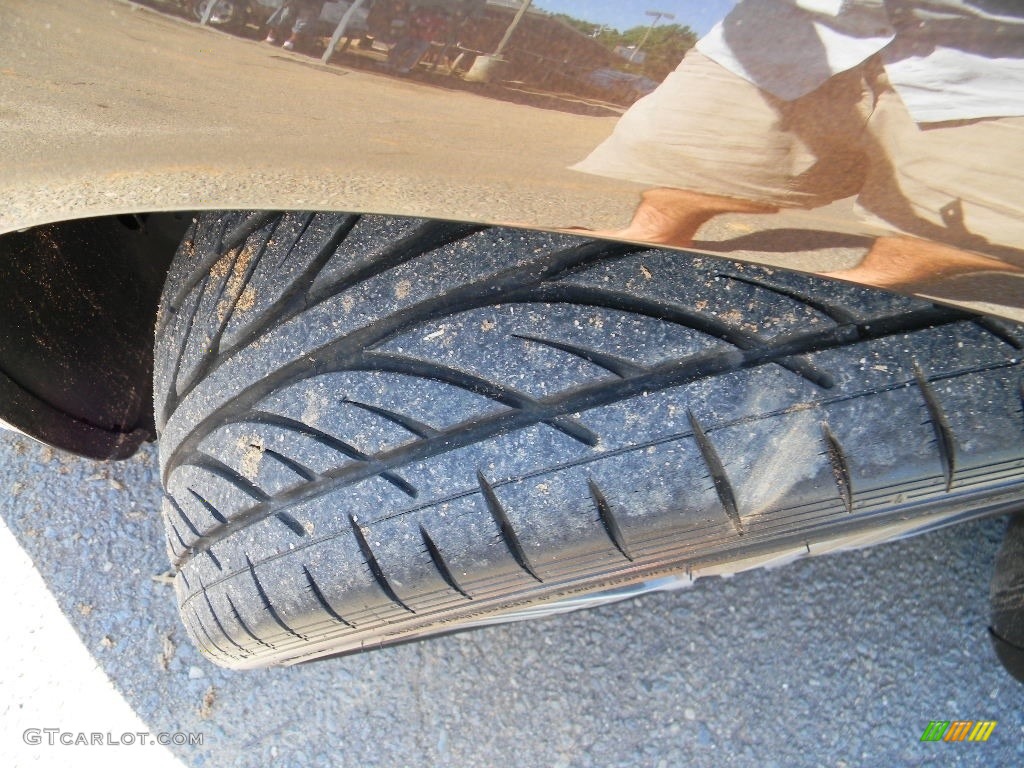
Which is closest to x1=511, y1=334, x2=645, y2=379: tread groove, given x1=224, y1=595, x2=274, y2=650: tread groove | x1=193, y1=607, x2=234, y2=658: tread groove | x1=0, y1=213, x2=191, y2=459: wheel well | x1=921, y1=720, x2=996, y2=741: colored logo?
x1=224, y1=595, x2=274, y2=650: tread groove

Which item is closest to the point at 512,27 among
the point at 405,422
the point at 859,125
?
the point at 859,125

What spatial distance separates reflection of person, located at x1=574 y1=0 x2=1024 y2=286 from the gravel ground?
1.04 meters

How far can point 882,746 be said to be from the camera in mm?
1388

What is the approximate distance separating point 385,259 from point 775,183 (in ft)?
1.44

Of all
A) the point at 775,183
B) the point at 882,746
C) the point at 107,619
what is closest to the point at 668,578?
the point at 882,746

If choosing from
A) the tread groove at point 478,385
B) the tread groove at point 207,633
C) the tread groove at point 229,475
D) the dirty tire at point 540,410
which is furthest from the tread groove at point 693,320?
the tread groove at point 207,633

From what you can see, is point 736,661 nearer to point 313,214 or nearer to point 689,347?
point 689,347

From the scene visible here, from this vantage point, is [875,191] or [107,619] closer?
[875,191]

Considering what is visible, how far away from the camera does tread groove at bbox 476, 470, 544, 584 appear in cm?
85

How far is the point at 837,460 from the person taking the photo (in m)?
0.79

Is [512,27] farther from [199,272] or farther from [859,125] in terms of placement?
[199,272]

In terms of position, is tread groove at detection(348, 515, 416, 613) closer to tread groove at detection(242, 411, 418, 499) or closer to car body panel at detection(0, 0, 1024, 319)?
tread groove at detection(242, 411, 418, 499)

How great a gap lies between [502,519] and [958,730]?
1077 millimetres

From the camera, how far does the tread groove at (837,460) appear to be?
0.78 meters
